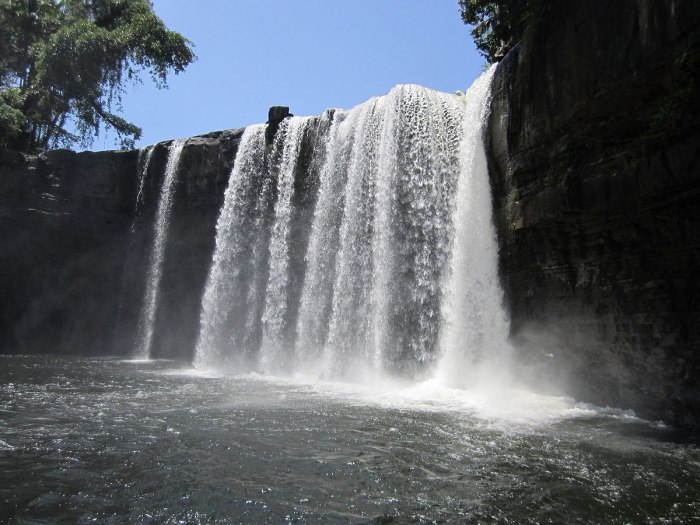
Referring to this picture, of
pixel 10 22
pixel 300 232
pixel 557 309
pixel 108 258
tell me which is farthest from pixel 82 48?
pixel 557 309

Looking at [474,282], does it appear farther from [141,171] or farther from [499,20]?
[141,171]

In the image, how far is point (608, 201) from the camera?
9023 mm

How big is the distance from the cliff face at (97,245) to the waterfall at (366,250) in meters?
2.48

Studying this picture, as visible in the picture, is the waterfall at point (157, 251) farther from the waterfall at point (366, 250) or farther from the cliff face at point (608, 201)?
the cliff face at point (608, 201)

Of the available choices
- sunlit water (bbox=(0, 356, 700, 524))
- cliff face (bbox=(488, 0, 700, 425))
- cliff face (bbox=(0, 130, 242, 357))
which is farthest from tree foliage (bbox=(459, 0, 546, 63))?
cliff face (bbox=(0, 130, 242, 357))

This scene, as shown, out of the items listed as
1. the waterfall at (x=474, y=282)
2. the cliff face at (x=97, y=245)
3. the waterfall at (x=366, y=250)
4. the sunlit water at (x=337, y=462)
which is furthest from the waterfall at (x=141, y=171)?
the waterfall at (x=474, y=282)

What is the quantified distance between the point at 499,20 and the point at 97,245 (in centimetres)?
1946

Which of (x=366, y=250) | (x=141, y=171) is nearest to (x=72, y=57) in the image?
(x=141, y=171)

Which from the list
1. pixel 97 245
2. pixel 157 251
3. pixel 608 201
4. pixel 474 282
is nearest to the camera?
pixel 608 201

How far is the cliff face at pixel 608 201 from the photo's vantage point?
8086 millimetres

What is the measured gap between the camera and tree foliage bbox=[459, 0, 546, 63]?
1088 cm

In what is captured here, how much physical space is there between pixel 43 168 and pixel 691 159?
24382 mm

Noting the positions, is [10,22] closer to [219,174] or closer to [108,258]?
[108,258]

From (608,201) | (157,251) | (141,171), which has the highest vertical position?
(141,171)
